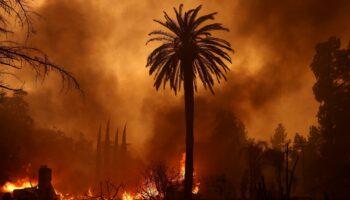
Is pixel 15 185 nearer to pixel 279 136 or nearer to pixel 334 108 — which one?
pixel 334 108

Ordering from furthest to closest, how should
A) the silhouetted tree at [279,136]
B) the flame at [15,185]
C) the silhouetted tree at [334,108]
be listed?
1. the silhouetted tree at [279,136]
2. the flame at [15,185]
3. the silhouetted tree at [334,108]

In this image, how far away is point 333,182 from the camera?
46719 millimetres

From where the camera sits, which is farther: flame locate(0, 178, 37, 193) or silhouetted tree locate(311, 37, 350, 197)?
flame locate(0, 178, 37, 193)

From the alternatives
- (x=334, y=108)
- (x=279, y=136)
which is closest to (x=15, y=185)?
(x=334, y=108)

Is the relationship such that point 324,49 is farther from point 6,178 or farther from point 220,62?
point 6,178

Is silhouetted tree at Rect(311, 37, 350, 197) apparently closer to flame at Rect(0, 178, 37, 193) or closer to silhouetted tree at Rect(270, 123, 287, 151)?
flame at Rect(0, 178, 37, 193)

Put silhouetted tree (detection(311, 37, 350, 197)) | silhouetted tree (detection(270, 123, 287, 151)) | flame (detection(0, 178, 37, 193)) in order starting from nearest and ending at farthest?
silhouetted tree (detection(311, 37, 350, 197)) < flame (detection(0, 178, 37, 193)) < silhouetted tree (detection(270, 123, 287, 151))

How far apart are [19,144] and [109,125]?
3235cm

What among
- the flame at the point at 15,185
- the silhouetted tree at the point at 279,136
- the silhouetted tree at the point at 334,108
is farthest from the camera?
the silhouetted tree at the point at 279,136

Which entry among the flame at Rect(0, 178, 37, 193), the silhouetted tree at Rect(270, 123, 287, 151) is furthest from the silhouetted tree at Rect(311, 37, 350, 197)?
the silhouetted tree at Rect(270, 123, 287, 151)

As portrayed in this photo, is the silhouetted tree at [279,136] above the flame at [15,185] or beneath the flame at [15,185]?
above

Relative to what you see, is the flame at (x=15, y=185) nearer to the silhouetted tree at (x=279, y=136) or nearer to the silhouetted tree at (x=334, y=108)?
the silhouetted tree at (x=334, y=108)

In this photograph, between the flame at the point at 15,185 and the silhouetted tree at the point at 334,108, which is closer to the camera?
the silhouetted tree at the point at 334,108

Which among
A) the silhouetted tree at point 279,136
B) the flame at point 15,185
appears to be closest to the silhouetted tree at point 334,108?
the flame at point 15,185
